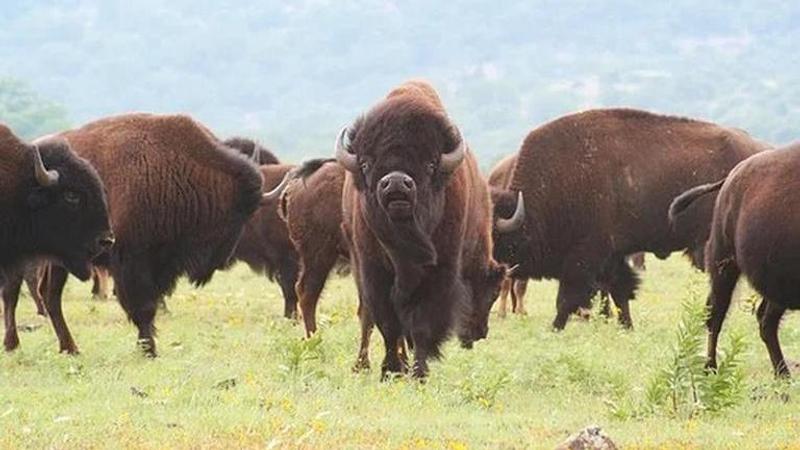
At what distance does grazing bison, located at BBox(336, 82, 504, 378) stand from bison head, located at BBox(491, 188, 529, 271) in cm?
488

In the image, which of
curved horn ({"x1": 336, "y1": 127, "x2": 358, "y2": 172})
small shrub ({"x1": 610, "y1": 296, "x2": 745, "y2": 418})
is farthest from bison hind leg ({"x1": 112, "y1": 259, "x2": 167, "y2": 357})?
small shrub ({"x1": 610, "y1": 296, "x2": 745, "y2": 418})

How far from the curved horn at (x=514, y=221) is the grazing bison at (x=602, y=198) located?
0.38 m

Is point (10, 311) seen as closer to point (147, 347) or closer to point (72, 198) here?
point (147, 347)

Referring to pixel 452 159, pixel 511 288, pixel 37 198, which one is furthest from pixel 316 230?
pixel 511 288

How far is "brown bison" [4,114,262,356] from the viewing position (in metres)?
13.5

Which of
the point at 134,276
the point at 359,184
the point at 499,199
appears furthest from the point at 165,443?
the point at 499,199

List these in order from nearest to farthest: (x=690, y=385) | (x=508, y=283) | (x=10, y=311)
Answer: (x=690, y=385) < (x=10, y=311) < (x=508, y=283)

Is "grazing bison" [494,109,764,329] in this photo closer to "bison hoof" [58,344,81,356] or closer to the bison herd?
the bison herd

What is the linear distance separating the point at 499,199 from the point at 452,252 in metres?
5.79

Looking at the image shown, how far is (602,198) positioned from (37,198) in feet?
23.3

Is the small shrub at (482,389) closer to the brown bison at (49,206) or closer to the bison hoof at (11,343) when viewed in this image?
the brown bison at (49,206)

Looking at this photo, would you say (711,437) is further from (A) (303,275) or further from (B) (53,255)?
(A) (303,275)

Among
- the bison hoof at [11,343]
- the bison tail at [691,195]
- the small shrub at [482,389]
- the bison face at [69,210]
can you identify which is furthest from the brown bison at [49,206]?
the bison tail at [691,195]

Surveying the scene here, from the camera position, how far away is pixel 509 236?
54.1ft
